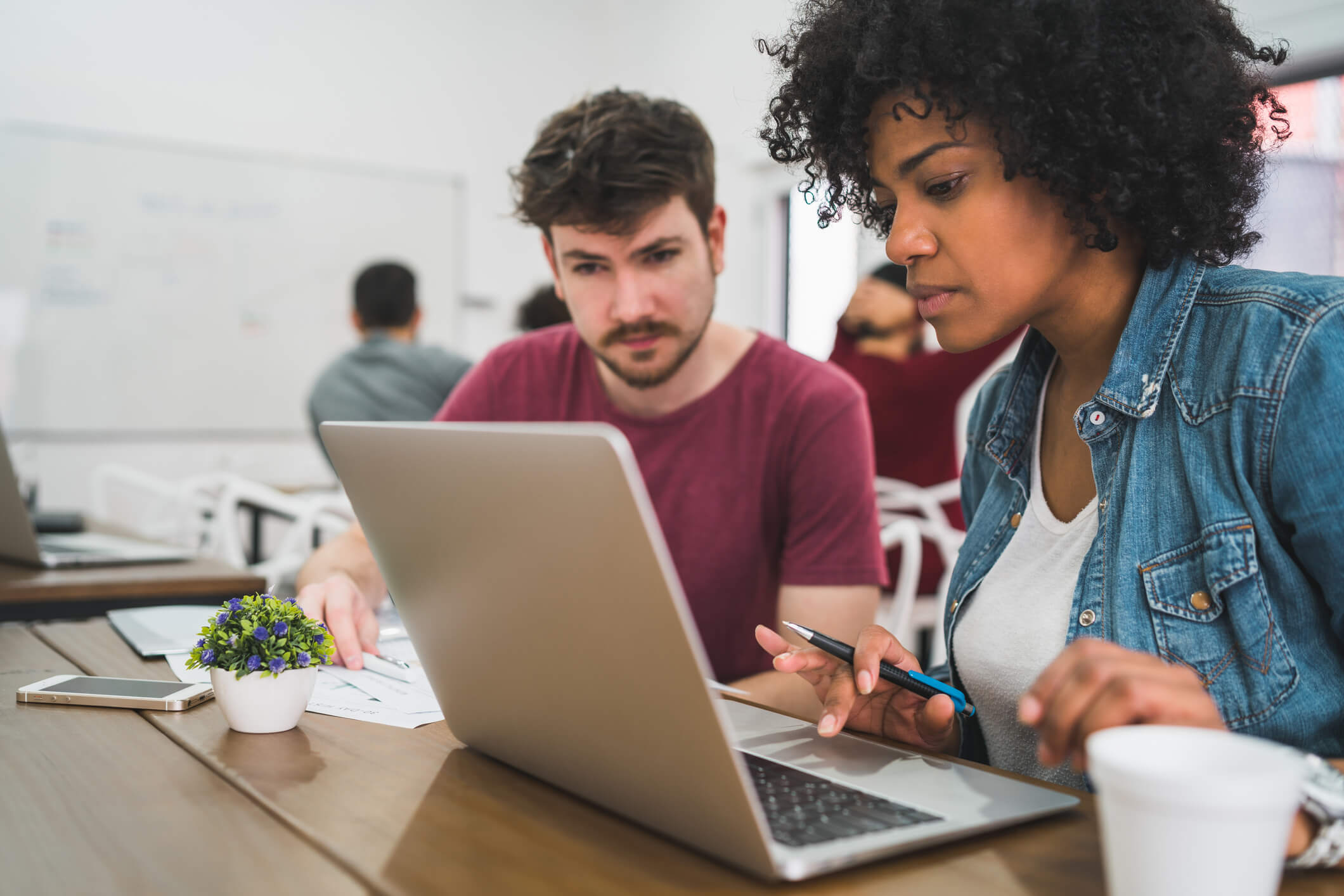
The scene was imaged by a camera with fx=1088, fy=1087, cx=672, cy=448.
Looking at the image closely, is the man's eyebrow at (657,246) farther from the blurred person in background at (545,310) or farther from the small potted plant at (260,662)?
the blurred person in background at (545,310)

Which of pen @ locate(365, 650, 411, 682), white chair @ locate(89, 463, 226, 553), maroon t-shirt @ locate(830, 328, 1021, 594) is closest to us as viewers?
pen @ locate(365, 650, 411, 682)

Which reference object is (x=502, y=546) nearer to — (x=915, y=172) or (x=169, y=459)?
(x=915, y=172)

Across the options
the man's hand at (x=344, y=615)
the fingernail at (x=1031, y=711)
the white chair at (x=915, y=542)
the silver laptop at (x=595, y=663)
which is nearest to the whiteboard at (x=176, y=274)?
the white chair at (x=915, y=542)

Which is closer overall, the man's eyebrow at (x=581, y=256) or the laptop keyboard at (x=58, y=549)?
the man's eyebrow at (x=581, y=256)

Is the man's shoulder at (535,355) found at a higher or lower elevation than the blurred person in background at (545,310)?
lower

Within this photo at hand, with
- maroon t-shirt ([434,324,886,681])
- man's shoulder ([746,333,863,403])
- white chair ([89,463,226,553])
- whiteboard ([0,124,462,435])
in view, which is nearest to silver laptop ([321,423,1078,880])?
maroon t-shirt ([434,324,886,681])

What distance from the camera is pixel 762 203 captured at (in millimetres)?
4836

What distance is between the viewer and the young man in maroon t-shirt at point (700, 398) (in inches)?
58.8

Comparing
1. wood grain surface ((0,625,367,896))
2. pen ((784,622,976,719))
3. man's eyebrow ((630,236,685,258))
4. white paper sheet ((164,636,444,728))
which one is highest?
man's eyebrow ((630,236,685,258))

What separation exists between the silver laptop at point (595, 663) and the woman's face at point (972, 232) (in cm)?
39

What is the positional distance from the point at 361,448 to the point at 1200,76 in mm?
721

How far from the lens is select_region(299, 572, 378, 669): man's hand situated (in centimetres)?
107

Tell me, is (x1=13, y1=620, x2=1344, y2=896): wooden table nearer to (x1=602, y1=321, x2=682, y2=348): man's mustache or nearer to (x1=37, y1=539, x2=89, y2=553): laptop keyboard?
(x1=602, y1=321, x2=682, y2=348): man's mustache

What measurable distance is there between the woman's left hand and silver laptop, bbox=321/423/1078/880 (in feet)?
0.30
